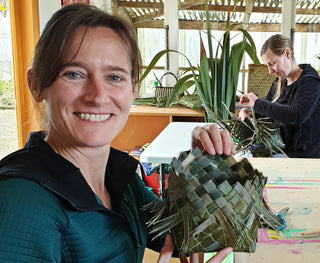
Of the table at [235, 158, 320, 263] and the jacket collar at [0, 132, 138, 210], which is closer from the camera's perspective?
the jacket collar at [0, 132, 138, 210]

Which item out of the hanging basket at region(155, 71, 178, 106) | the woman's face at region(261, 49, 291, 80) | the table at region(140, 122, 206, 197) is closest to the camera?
the table at region(140, 122, 206, 197)

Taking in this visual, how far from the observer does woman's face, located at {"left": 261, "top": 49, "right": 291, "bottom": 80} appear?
7.68 ft

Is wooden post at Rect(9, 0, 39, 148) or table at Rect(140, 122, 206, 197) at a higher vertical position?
wooden post at Rect(9, 0, 39, 148)

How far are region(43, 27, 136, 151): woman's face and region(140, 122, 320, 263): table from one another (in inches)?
17.8

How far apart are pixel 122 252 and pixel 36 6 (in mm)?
2958

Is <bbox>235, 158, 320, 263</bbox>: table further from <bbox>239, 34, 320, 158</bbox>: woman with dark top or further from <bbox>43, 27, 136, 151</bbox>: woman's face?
<bbox>239, 34, 320, 158</bbox>: woman with dark top

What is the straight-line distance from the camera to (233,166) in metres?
0.77

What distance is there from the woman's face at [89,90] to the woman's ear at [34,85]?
0.03 m

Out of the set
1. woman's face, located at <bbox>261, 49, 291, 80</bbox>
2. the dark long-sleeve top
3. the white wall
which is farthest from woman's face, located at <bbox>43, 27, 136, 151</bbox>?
the white wall

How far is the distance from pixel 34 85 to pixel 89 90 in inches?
6.8

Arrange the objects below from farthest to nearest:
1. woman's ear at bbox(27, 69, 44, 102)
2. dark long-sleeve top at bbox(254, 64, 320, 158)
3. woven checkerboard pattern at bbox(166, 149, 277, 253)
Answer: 1. dark long-sleeve top at bbox(254, 64, 320, 158)
2. woman's ear at bbox(27, 69, 44, 102)
3. woven checkerboard pattern at bbox(166, 149, 277, 253)

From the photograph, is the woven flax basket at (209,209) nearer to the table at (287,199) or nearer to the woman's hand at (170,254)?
the woman's hand at (170,254)

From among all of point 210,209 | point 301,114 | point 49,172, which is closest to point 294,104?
point 301,114

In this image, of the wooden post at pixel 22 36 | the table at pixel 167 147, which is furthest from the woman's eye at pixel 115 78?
the wooden post at pixel 22 36
